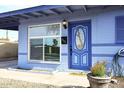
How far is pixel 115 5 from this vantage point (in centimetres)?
820

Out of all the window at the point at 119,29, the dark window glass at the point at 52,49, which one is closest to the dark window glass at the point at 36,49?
the dark window glass at the point at 52,49

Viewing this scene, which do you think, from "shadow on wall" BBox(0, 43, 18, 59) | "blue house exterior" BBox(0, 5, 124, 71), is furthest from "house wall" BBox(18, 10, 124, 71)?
"shadow on wall" BBox(0, 43, 18, 59)

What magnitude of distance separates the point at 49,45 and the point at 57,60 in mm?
971

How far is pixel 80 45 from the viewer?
31.0ft

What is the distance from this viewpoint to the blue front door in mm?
9234

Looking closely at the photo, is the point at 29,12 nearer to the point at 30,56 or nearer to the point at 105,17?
the point at 30,56

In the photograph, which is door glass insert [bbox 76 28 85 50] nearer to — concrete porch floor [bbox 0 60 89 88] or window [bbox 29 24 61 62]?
window [bbox 29 24 61 62]

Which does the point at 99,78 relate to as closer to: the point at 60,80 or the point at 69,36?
the point at 60,80

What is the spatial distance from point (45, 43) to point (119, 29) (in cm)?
414

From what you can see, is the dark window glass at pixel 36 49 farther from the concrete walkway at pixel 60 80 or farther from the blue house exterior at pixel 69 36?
the concrete walkway at pixel 60 80

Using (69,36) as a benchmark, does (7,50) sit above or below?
below

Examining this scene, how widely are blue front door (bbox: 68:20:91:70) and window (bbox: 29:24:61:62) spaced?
733 mm

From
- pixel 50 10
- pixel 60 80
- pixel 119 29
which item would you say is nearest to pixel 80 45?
pixel 119 29

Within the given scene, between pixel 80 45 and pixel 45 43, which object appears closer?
pixel 80 45
